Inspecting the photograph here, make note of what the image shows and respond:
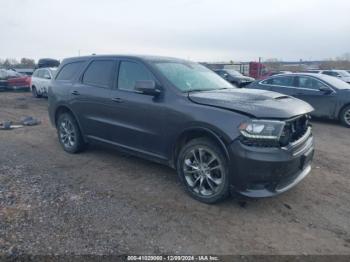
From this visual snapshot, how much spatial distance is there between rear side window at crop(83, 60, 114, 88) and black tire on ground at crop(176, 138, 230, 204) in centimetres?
198

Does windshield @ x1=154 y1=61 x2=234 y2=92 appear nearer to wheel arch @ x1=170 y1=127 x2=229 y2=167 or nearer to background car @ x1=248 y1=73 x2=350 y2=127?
wheel arch @ x1=170 y1=127 x2=229 y2=167

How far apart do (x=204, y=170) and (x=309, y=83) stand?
287 inches

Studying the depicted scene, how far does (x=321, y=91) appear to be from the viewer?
940 centimetres

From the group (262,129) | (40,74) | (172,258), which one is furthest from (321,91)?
(40,74)

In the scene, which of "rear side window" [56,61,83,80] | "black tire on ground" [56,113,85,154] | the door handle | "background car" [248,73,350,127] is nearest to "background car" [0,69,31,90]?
"rear side window" [56,61,83,80]

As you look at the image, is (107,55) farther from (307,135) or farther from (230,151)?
(307,135)

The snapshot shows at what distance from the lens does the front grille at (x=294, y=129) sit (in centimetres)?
365

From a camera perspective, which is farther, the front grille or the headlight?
the front grille

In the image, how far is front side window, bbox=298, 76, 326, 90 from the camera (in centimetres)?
959

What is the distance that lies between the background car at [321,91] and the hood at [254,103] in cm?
576

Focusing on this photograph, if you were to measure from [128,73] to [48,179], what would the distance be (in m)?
2.03

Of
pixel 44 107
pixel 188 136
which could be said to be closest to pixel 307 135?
pixel 188 136

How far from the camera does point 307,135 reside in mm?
4211

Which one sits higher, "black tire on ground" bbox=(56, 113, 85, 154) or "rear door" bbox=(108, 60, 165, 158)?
"rear door" bbox=(108, 60, 165, 158)
